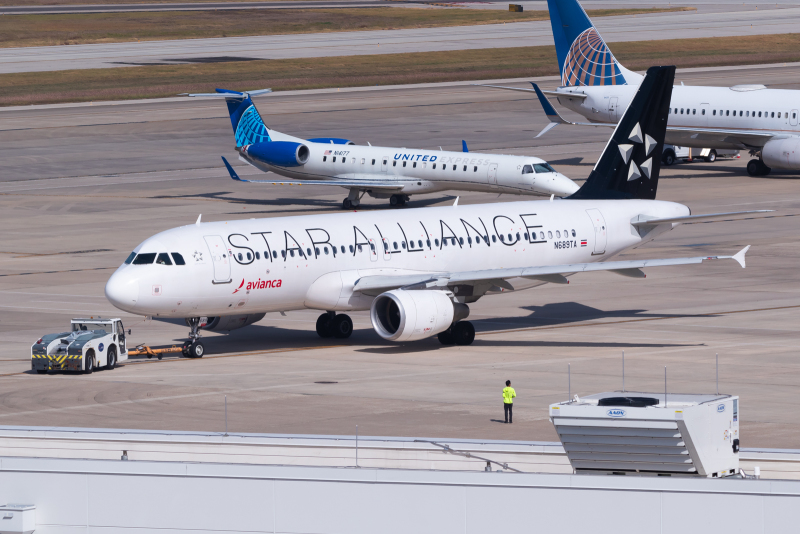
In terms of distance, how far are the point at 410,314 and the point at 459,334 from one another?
11.1 feet

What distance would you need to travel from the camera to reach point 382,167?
253ft

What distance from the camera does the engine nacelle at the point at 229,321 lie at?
45.8 m

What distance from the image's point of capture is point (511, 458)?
23656 millimetres

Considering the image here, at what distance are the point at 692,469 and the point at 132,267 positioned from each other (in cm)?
2447

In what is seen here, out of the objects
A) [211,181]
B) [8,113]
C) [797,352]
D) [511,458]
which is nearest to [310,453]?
[511,458]

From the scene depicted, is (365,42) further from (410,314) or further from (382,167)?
(410,314)

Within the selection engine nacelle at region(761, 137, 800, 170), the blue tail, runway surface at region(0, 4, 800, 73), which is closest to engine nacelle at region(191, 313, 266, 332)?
the blue tail

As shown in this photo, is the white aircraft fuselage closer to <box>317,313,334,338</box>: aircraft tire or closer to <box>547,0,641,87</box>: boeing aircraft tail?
<box>317,313,334,338</box>: aircraft tire

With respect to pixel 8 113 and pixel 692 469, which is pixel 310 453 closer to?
pixel 692 469

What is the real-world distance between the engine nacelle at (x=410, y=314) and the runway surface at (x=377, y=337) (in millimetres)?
872

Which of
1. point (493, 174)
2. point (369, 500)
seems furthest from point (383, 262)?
point (493, 174)

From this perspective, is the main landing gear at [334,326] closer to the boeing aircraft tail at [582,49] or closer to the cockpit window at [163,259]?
the cockpit window at [163,259]

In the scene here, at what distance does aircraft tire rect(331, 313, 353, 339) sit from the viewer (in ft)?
154

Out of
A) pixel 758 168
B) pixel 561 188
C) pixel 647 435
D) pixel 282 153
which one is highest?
pixel 758 168
